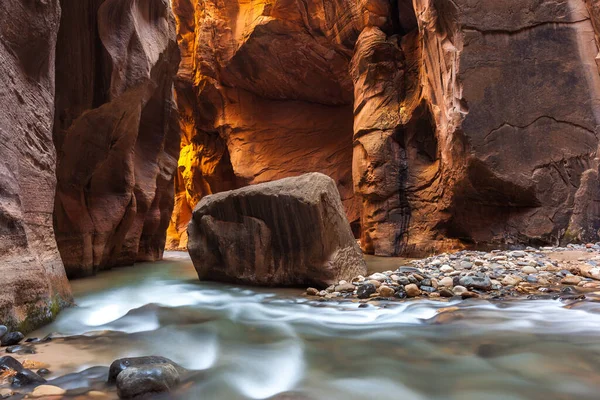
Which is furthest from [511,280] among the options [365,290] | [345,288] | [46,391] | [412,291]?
[46,391]

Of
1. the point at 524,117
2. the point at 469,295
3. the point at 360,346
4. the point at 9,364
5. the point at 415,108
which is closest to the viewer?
the point at 9,364

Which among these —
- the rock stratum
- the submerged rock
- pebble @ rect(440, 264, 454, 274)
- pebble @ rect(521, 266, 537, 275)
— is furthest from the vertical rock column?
the submerged rock

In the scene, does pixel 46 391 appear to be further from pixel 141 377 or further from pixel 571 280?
pixel 571 280

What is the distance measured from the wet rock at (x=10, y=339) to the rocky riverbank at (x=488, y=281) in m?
2.60

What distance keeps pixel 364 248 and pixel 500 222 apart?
403 centimetres

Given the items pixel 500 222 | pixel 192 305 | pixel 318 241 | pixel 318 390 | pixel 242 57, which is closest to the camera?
pixel 318 390

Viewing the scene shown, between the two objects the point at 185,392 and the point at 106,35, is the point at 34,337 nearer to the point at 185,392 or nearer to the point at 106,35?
the point at 185,392

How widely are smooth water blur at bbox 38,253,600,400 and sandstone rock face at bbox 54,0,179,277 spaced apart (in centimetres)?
345

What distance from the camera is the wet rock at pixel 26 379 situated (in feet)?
5.90

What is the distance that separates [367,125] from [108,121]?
20.5 ft

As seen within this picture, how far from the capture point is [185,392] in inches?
72.1

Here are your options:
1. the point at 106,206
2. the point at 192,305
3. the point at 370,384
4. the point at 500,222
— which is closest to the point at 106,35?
the point at 106,206

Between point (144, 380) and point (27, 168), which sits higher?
point (27, 168)

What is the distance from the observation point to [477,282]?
3.81 metres
